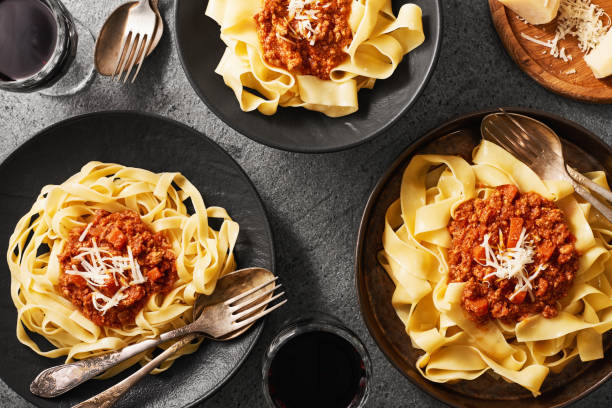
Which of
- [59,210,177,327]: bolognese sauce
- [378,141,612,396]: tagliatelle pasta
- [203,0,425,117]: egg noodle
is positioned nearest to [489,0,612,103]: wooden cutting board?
[378,141,612,396]: tagliatelle pasta

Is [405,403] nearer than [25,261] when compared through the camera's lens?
No

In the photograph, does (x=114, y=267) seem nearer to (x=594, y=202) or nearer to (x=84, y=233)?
(x=84, y=233)

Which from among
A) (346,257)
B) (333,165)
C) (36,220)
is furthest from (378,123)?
(36,220)

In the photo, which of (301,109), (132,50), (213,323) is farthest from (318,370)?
(132,50)

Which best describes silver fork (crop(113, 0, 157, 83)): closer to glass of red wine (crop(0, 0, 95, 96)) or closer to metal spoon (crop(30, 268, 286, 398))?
glass of red wine (crop(0, 0, 95, 96))

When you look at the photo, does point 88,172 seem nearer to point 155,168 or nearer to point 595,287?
point 155,168

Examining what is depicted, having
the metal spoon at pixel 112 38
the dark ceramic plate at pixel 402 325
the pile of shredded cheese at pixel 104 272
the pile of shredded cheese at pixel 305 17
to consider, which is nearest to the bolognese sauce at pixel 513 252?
the dark ceramic plate at pixel 402 325
